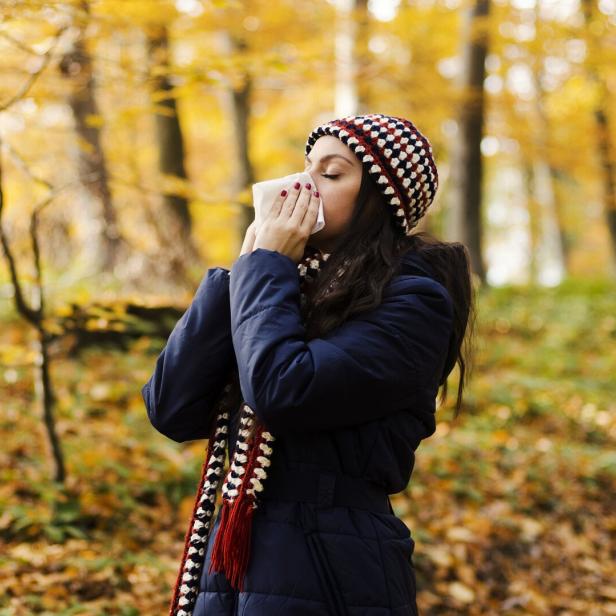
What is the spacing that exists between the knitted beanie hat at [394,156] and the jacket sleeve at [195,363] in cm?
50

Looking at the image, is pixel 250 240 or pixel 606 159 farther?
pixel 606 159

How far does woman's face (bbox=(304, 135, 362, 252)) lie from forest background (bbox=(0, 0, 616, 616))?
6.68ft

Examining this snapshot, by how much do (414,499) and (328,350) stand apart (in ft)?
12.8

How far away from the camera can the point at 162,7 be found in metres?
5.55

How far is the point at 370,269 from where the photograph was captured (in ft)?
6.17

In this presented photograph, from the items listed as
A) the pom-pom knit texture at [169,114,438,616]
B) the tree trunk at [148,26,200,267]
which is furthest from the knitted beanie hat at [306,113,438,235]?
the tree trunk at [148,26,200,267]

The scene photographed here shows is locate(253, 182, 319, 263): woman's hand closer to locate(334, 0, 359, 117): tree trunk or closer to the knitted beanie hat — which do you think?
the knitted beanie hat

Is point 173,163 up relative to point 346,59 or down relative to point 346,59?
down

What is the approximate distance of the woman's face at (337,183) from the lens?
76.2 inches

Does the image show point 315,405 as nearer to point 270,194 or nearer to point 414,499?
point 270,194

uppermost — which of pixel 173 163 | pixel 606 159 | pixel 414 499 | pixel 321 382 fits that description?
pixel 606 159

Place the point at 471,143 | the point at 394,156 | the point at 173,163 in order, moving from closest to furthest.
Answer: the point at 394,156 → the point at 173,163 → the point at 471,143

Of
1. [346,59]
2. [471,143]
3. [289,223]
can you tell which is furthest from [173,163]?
[289,223]

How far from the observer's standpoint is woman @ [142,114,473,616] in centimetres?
170
